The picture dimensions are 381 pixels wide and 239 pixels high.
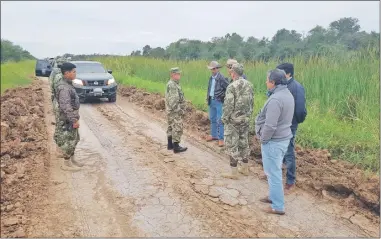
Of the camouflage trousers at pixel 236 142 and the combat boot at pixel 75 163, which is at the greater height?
the camouflage trousers at pixel 236 142

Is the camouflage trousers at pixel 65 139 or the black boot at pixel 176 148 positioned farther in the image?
the black boot at pixel 176 148

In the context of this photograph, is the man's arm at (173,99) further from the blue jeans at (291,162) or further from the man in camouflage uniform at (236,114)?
the blue jeans at (291,162)

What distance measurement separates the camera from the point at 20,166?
5.69 m

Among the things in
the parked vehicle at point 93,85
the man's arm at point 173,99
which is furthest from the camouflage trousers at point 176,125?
the parked vehicle at point 93,85

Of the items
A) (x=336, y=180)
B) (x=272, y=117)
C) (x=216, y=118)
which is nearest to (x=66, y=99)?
(x=216, y=118)

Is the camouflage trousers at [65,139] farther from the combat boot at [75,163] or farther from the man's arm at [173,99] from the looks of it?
the man's arm at [173,99]

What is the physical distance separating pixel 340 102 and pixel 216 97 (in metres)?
3.09

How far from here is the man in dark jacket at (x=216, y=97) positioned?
283 inches

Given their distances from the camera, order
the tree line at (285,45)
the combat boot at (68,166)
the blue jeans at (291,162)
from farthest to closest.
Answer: the tree line at (285,45)
the combat boot at (68,166)
the blue jeans at (291,162)

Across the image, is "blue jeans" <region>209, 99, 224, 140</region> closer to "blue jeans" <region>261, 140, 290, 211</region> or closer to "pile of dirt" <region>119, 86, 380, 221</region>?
"pile of dirt" <region>119, 86, 380, 221</region>

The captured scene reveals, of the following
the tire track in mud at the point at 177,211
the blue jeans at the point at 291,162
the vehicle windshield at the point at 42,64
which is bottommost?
the tire track in mud at the point at 177,211

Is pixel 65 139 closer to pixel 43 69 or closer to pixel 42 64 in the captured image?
pixel 43 69

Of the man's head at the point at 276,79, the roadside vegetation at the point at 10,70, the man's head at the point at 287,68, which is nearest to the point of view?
the man's head at the point at 276,79

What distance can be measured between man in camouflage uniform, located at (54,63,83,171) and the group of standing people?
1778 mm
